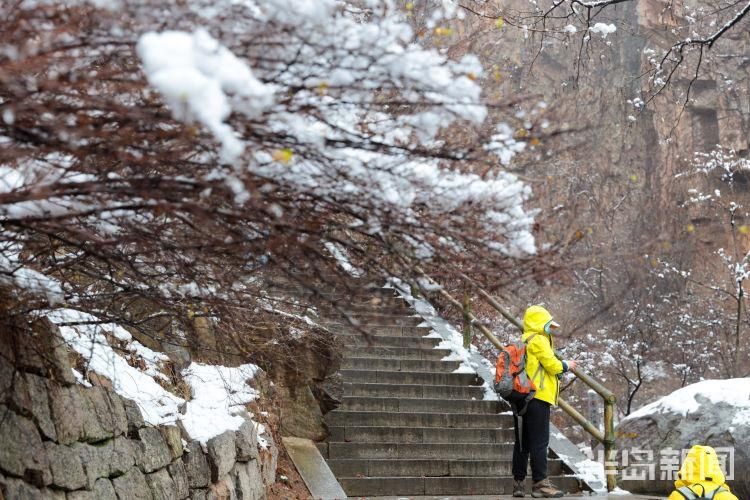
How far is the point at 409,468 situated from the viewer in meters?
8.12

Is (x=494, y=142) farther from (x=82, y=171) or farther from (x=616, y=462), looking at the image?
(x=616, y=462)

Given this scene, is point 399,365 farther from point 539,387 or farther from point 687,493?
point 687,493

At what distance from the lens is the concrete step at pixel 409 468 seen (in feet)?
26.4

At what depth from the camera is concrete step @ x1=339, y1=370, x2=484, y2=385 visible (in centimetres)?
962

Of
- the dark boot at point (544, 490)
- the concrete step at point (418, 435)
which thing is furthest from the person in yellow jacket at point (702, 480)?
the concrete step at point (418, 435)

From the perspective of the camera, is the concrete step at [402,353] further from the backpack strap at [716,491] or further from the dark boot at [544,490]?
the backpack strap at [716,491]

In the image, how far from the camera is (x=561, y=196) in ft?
92.3

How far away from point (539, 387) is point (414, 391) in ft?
8.08

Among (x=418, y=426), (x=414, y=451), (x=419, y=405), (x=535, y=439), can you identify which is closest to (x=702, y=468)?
(x=535, y=439)

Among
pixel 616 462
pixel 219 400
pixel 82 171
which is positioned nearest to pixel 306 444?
pixel 219 400

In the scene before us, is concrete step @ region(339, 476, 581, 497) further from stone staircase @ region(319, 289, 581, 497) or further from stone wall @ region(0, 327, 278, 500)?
stone wall @ region(0, 327, 278, 500)

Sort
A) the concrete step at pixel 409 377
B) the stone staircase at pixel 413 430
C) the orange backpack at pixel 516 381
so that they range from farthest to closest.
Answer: the concrete step at pixel 409 377 → the stone staircase at pixel 413 430 → the orange backpack at pixel 516 381

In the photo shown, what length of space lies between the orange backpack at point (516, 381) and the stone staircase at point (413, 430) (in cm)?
102

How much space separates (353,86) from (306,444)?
18.1 feet
